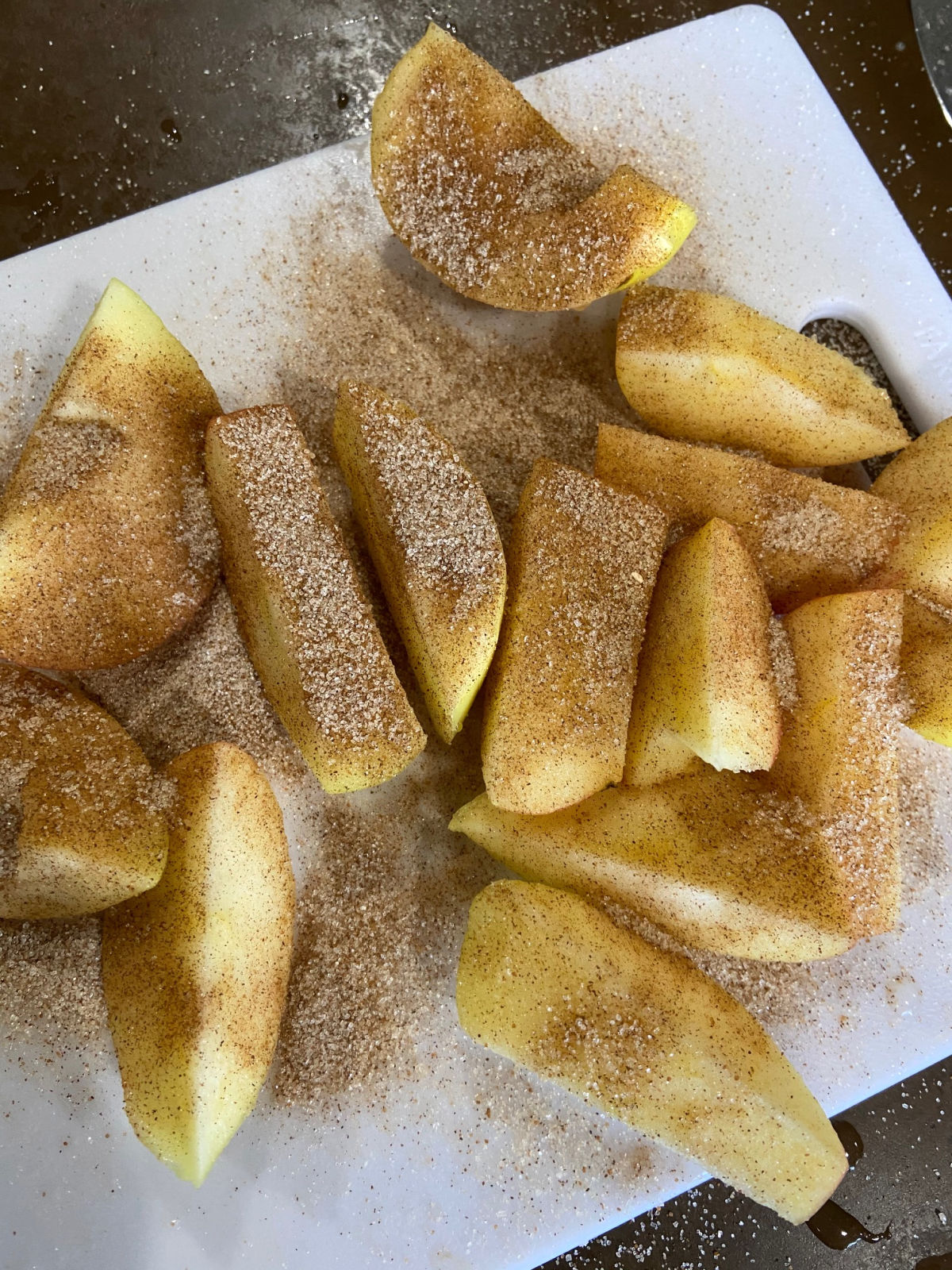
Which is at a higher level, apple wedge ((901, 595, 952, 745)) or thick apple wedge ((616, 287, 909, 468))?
thick apple wedge ((616, 287, 909, 468))

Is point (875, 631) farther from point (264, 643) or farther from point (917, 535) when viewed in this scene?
point (264, 643)

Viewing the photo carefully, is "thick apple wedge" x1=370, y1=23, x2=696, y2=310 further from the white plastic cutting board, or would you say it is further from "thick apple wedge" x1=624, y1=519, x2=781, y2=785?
"thick apple wedge" x1=624, y1=519, x2=781, y2=785

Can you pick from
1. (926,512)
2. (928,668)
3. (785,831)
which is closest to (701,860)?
(785,831)

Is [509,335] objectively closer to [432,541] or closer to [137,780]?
[432,541]

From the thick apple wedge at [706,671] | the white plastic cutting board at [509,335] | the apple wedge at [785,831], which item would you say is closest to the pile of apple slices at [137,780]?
the white plastic cutting board at [509,335]

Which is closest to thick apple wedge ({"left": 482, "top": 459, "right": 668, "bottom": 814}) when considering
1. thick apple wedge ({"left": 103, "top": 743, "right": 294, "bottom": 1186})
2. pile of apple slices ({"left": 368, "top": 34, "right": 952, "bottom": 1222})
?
pile of apple slices ({"left": 368, "top": 34, "right": 952, "bottom": 1222})
